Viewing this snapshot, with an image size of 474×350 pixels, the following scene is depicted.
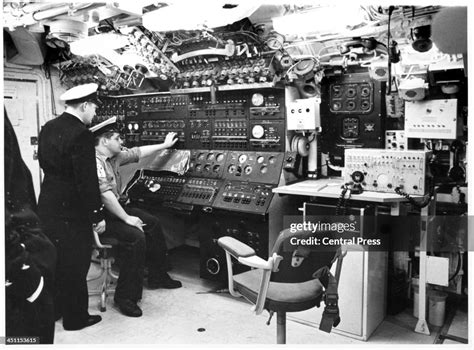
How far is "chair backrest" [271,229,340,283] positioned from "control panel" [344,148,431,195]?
85 centimetres

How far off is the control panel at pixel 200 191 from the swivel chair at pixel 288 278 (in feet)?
4.13

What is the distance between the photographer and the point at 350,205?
10.0ft

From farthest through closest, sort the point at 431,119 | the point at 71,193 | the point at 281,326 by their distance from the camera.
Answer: the point at 431,119
the point at 71,193
the point at 281,326

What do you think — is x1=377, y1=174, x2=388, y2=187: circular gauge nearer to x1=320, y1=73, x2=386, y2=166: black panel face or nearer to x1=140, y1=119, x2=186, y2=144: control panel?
x1=320, y1=73, x2=386, y2=166: black panel face

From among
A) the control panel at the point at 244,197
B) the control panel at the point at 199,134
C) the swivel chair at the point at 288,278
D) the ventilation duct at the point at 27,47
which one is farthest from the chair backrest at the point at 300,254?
the ventilation duct at the point at 27,47

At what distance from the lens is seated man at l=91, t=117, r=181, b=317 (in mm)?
3209

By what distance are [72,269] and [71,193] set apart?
510 mm

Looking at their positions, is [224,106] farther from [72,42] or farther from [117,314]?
[117,314]

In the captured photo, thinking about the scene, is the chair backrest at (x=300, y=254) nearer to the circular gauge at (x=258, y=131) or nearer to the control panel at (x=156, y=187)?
the circular gauge at (x=258, y=131)

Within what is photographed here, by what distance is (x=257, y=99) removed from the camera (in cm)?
366

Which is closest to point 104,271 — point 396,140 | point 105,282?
point 105,282

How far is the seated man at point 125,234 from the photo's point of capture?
321cm

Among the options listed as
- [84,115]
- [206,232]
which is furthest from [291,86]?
[84,115]

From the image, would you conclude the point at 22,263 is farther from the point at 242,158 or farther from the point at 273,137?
the point at 273,137
